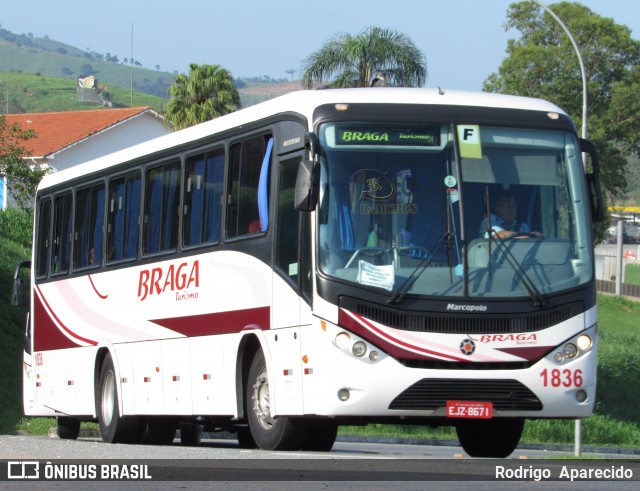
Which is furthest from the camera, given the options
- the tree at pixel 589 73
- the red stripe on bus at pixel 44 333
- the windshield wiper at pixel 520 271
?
the tree at pixel 589 73

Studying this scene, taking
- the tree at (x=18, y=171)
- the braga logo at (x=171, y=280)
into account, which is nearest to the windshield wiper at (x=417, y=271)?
the braga logo at (x=171, y=280)

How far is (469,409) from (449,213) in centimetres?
178

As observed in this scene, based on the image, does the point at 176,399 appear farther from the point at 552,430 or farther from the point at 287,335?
the point at 552,430

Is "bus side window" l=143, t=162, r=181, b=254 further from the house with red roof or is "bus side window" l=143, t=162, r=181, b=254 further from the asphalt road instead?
the house with red roof

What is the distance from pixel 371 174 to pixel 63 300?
870cm

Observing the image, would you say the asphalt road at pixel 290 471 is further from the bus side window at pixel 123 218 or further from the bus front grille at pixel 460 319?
the bus side window at pixel 123 218

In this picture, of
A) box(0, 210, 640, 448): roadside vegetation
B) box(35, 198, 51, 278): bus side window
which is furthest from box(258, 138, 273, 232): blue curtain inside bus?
box(0, 210, 640, 448): roadside vegetation

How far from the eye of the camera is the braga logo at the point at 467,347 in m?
13.0

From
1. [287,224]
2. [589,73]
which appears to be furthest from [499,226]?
[589,73]

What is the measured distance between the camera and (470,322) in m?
13.1

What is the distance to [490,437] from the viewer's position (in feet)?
50.2

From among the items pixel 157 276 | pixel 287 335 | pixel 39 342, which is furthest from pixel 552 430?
pixel 287 335

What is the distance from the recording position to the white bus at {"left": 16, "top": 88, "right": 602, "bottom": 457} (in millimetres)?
12961

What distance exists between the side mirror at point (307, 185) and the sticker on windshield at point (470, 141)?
4.92 feet
